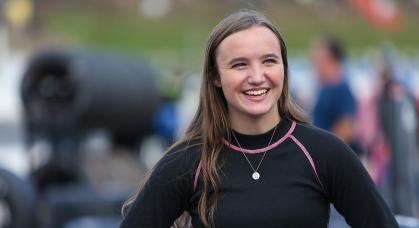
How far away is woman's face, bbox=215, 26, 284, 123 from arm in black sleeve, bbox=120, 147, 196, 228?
23 cm

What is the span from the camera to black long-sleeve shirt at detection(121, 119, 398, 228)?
2779mm

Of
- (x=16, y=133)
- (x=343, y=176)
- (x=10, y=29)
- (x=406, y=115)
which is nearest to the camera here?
(x=343, y=176)

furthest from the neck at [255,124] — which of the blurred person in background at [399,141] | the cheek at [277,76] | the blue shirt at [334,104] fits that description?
the blue shirt at [334,104]

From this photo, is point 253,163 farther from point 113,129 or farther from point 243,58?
point 113,129

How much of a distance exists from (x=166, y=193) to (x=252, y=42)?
49 centimetres

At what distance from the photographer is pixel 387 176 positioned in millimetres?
7352

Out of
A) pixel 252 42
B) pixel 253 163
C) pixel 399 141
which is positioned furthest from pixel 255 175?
pixel 399 141

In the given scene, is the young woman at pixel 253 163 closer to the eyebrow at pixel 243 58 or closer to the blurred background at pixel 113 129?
the eyebrow at pixel 243 58

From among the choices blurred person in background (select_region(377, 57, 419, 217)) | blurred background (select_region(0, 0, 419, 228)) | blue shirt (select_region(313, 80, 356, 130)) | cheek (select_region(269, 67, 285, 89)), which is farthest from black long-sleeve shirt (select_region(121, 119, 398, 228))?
blue shirt (select_region(313, 80, 356, 130))

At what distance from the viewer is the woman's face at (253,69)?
112 inches

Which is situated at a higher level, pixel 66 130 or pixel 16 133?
pixel 66 130

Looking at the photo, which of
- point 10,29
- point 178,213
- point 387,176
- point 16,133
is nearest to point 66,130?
point 387,176

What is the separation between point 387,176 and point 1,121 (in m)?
15.2

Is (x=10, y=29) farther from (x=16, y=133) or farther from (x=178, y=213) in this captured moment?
(x=178, y=213)
